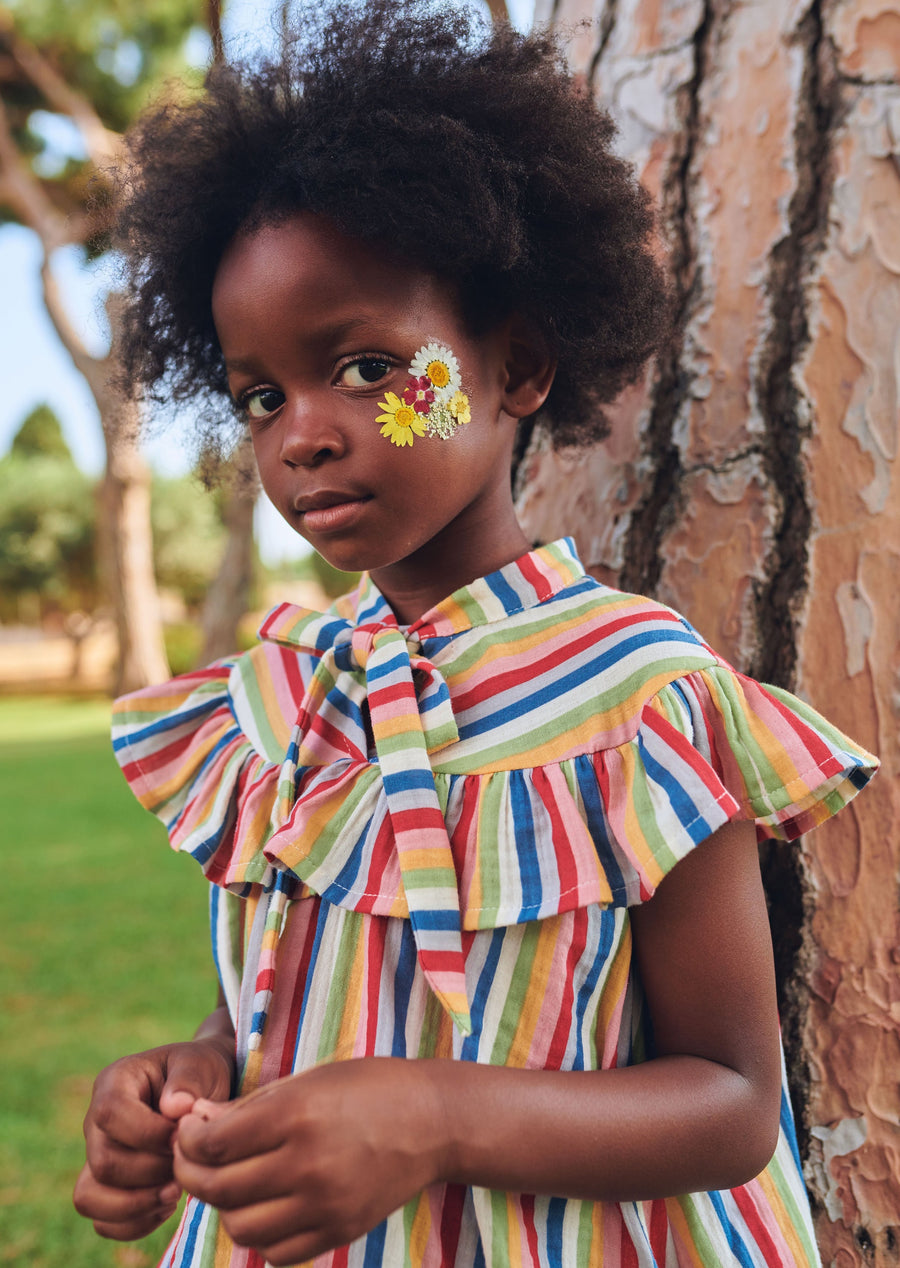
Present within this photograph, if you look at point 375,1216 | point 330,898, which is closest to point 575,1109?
point 375,1216

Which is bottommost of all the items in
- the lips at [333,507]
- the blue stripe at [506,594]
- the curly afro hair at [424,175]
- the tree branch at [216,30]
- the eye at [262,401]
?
the blue stripe at [506,594]

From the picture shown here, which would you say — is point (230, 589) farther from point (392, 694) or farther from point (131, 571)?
point (392, 694)

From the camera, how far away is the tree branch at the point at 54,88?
39.8ft

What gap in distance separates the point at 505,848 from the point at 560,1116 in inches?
10.6

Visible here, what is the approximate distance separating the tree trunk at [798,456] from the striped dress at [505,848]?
0.21 m

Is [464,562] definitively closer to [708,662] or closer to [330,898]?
[708,662]

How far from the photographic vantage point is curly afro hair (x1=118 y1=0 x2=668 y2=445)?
1178mm

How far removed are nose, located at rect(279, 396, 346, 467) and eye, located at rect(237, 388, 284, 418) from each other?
3.5 inches

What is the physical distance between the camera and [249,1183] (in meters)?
0.87

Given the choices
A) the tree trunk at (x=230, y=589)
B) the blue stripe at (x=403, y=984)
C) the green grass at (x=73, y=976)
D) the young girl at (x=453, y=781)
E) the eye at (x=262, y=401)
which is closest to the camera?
the young girl at (x=453, y=781)

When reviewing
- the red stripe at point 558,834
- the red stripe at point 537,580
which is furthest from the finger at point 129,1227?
the red stripe at point 537,580

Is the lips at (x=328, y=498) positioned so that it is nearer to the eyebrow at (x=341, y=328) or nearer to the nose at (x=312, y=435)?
the nose at (x=312, y=435)

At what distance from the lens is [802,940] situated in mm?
1453

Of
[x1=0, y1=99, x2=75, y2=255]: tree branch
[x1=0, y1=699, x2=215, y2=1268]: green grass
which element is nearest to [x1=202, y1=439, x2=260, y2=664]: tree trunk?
[x1=0, y1=699, x2=215, y2=1268]: green grass
